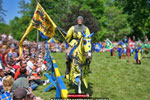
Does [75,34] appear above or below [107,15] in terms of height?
below

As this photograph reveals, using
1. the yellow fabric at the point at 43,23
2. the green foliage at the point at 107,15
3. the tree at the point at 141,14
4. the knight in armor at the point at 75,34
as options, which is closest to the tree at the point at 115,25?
the green foliage at the point at 107,15

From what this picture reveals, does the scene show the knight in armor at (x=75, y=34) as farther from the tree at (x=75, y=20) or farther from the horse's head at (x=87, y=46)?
the tree at (x=75, y=20)

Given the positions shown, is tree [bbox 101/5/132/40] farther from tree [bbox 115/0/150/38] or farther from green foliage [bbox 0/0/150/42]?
tree [bbox 115/0/150/38]

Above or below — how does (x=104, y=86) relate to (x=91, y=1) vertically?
below

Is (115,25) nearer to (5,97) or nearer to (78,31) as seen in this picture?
(78,31)

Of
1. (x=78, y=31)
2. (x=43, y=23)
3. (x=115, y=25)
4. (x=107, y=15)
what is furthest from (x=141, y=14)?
(x=78, y=31)

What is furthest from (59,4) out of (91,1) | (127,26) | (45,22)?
(45,22)

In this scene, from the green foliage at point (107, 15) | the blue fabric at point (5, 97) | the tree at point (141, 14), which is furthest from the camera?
the tree at point (141, 14)

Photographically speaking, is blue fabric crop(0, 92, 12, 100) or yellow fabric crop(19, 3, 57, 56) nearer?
blue fabric crop(0, 92, 12, 100)

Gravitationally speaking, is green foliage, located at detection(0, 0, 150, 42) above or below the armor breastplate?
above

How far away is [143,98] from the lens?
240 inches

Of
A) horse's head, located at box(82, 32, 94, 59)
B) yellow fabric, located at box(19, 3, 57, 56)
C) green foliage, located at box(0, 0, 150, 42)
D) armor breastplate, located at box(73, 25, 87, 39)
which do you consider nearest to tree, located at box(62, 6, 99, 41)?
green foliage, located at box(0, 0, 150, 42)

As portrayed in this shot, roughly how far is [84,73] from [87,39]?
1.47 m

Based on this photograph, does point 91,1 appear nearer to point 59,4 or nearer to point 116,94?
point 59,4
